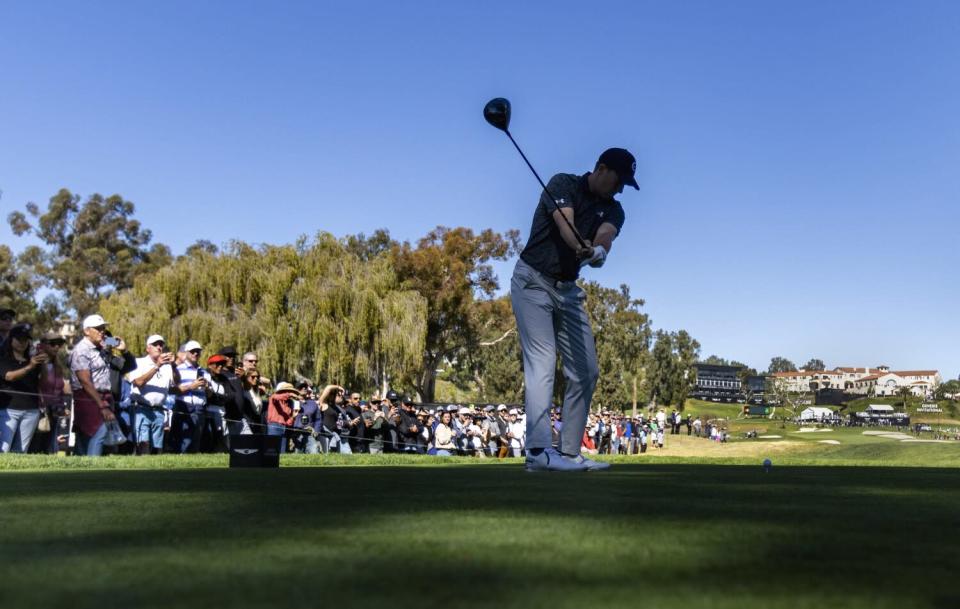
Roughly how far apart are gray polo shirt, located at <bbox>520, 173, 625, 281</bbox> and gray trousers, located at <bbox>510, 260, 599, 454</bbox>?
0.09m

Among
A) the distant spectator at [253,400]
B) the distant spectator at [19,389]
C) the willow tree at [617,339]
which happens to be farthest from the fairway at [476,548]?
the willow tree at [617,339]

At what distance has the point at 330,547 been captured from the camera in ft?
8.91

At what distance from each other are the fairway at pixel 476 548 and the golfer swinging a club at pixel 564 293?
2073mm

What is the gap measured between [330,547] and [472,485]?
2.61 meters

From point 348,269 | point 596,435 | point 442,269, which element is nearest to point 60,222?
point 442,269

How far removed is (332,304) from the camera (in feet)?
129

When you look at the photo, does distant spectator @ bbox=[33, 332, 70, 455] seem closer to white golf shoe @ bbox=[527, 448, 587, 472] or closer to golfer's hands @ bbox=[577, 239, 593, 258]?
white golf shoe @ bbox=[527, 448, 587, 472]

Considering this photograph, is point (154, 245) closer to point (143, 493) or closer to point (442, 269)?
point (442, 269)

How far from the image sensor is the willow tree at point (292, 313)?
38.8 metres

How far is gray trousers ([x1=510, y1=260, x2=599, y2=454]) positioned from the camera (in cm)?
692

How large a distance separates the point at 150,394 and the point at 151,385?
0.12m

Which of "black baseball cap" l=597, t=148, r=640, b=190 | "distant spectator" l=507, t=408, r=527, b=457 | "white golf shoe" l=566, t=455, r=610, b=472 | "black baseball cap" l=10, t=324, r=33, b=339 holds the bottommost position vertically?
"distant spectator" l=507, t=408, r=527, b=457

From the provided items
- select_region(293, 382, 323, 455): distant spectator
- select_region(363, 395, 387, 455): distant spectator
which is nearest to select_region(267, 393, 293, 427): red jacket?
select_region(293, 382, 323, 455): distant spectator

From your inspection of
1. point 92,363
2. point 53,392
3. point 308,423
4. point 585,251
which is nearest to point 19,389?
point 92,363
